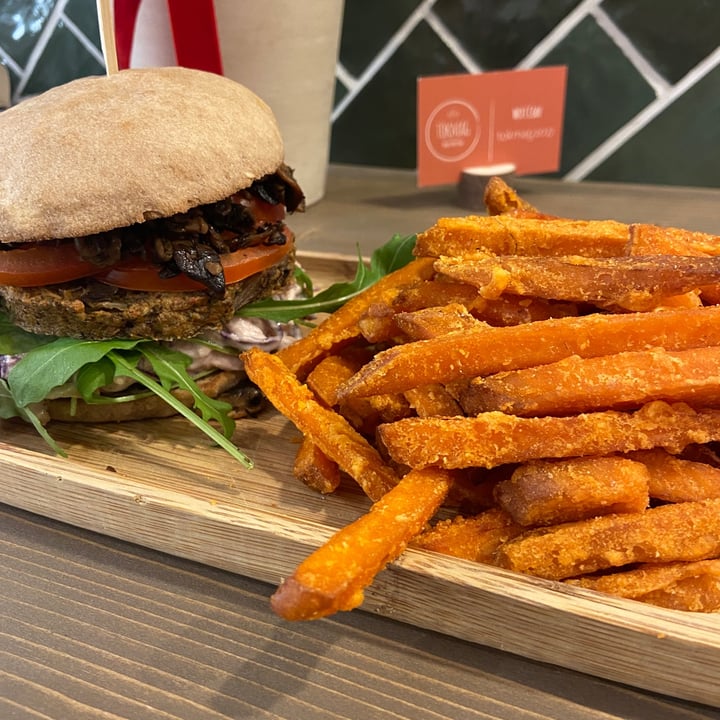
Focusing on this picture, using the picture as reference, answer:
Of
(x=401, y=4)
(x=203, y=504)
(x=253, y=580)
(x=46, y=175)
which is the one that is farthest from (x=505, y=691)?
(x=401, y=4)

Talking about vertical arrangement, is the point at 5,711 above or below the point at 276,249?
below

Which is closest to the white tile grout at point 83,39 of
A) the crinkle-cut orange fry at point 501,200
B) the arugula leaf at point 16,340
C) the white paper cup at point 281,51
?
the white paper cup at point 281,51

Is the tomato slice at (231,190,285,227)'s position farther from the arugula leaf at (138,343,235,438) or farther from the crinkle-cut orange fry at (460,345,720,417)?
the crinkle-cut orange fry at (460,345,720,417)

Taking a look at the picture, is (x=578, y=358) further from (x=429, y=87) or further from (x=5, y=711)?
(x=429, y=87)

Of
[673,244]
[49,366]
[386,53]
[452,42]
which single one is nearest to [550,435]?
[673,244]

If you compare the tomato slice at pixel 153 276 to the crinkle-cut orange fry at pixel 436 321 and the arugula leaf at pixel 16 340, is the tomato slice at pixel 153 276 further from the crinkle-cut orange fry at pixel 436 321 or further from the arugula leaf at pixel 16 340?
the crinkle-cut orange fry at pixel 436 321

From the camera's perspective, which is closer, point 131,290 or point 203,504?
point 203,504
